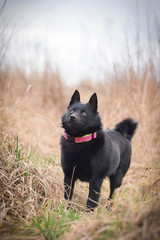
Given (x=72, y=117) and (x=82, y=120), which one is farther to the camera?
(x=82, y=120)

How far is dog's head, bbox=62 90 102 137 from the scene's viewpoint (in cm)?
256

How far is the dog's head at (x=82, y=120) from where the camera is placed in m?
2.56

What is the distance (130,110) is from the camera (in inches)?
193

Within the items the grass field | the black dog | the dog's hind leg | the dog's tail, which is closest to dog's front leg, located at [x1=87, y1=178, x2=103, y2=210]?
the black dog

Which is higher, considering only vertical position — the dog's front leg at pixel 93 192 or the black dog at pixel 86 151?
the black dog at pixel 86 151

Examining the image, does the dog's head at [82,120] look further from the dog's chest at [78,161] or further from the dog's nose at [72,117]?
the dog's chest at [78,161]

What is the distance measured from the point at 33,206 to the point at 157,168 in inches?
107

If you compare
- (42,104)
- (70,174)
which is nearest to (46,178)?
(70,174)

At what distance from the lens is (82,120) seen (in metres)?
2.61

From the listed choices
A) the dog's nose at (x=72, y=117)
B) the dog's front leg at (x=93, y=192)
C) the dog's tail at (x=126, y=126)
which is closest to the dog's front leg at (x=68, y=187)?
the dog's front leg at (x=93, y=192)

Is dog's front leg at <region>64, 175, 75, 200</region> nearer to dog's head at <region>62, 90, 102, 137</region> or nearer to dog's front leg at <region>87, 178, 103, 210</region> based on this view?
dog's front leg at <region>87, 178, 103, 210</region>

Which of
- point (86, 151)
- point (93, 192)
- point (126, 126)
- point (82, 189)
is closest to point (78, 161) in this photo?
point (86, 151)

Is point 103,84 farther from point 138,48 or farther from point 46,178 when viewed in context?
point 46,178

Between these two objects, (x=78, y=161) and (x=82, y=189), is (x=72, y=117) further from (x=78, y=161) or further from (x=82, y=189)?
(x=82, y=189)
